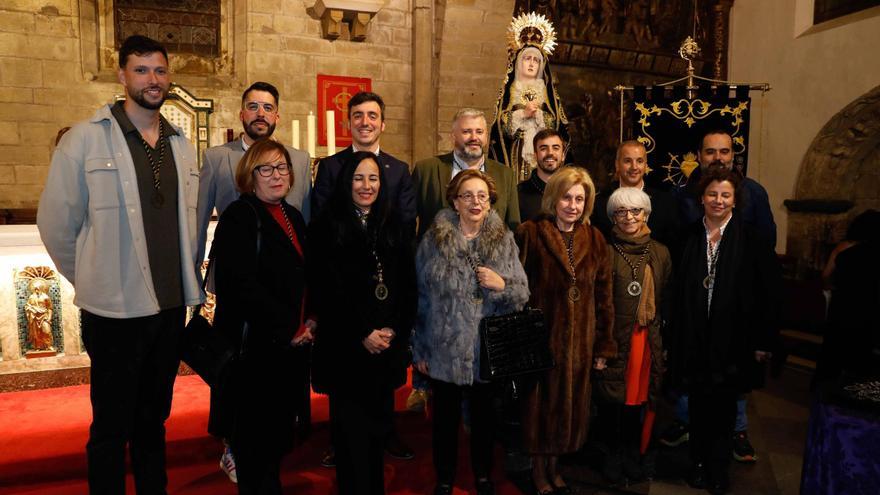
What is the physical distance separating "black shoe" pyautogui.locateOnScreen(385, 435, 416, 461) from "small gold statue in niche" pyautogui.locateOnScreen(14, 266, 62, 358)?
6.92ft

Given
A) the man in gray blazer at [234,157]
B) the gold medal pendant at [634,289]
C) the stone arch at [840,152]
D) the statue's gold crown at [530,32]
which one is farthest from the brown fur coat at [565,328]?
the stone arch at [840,152]

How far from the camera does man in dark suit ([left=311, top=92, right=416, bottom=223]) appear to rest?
10.1 feet

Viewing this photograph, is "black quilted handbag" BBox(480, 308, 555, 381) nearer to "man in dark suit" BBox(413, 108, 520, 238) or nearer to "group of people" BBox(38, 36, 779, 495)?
"group of people" BBox(38, 36, 779, 495)

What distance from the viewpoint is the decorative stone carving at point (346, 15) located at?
6445 mm

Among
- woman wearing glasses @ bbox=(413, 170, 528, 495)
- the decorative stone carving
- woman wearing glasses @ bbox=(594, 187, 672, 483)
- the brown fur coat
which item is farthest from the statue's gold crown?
the decorative stone carving

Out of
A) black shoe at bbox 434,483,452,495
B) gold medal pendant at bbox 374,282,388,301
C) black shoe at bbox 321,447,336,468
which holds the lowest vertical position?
black shoe at bbox 321,447,336,468

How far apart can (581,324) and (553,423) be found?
0.48 m

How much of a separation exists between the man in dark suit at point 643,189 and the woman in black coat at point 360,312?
54.9 inches

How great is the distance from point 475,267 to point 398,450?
1197mm

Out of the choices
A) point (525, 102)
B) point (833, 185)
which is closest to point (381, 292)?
point (525, 102)

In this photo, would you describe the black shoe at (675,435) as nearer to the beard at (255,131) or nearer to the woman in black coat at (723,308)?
the woman in black coat at (723,308)

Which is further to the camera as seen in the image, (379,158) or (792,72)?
(792,72)

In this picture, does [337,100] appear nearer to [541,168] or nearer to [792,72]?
[541,168]

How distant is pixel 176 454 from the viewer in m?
3.26
